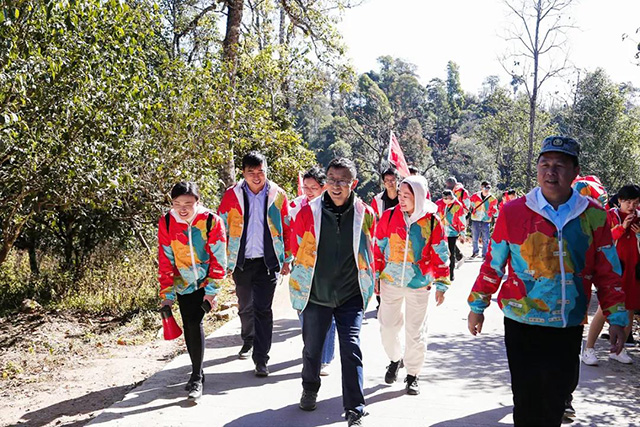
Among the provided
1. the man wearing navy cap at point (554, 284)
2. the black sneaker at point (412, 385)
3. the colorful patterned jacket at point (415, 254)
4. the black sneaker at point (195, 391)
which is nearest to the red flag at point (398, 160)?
the colorful patterned jacket at point (415, 254)

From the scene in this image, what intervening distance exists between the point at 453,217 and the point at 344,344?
752 cm

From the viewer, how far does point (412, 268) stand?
5.00m

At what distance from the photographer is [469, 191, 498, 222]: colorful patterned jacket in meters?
14.0

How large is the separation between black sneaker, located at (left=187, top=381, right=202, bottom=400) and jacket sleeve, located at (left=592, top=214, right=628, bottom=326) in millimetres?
3034

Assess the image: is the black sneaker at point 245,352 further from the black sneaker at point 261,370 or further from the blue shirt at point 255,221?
the blue shirt at point 255,221

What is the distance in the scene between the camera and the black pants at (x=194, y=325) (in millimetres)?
4750

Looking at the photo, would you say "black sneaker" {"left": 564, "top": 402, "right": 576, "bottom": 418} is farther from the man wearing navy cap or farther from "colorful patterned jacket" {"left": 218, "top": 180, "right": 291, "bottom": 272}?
"colorful patterned jacket" {"left": 218, "top": 180, "right": 291, "bottom": 272}

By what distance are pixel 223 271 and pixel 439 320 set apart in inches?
172

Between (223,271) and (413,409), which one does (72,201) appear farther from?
(413,409)

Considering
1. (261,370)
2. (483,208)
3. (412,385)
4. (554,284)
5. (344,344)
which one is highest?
(483,208)

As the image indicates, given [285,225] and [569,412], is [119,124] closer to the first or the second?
[285,225]

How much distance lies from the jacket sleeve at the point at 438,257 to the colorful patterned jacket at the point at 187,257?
5.64 ft

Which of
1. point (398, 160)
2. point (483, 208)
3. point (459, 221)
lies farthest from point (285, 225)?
point (483, 208)

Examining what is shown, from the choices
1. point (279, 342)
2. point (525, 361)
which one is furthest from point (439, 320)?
point (525, 361)
